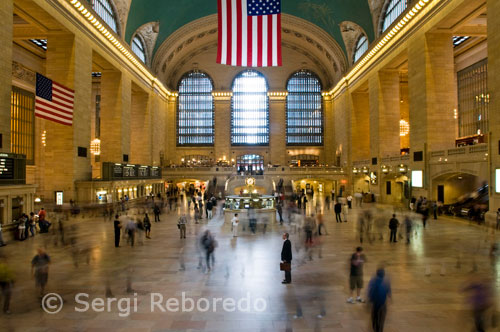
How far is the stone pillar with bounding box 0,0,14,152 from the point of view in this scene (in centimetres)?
1531

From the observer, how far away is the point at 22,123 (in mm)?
29469

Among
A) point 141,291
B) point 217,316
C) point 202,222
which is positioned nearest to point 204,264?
point 141,291

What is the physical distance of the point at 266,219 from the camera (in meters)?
16.3

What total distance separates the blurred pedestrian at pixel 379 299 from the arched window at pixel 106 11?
2702cm

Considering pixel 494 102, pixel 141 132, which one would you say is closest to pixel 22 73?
pixel 141 132

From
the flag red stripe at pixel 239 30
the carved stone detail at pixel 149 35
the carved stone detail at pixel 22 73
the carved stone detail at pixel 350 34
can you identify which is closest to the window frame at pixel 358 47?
the carved stone detail at pixel 350 34

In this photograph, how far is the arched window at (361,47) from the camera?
34500 mm

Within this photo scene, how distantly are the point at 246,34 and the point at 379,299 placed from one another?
15969 millimetres

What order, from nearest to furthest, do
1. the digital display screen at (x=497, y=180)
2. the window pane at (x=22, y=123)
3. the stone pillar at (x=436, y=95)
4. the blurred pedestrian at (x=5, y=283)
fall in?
the blurred pedestrian at (x=5, y=283) → the digital display screen at (x=497, y=180) → the stone pillar at (x=436, y=95) → the window pane at (x=22, y=123)

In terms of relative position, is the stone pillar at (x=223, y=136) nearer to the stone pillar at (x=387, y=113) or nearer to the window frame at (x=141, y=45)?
the window frame at (x=141, y=45)

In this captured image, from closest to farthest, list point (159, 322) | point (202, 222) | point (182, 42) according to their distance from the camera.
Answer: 1. point (159, 322)
2. point (202, 222)
3. point (182, 42)

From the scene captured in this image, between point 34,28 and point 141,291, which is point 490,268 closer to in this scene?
point 141,291

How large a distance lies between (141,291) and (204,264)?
2340mm

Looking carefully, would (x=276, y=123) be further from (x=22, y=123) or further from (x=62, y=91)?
(x=62, y=91)
